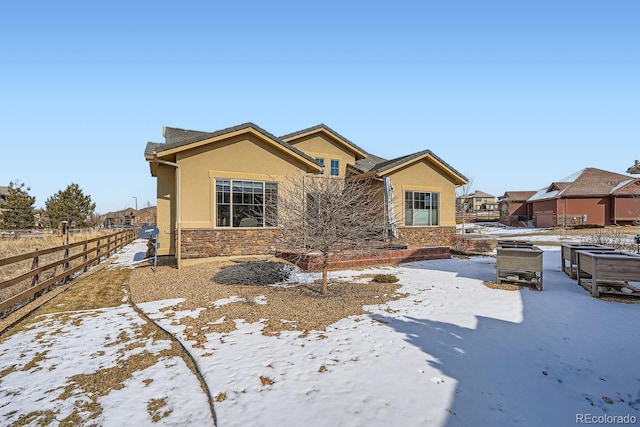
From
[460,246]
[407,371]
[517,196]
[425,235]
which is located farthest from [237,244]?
[517,196]

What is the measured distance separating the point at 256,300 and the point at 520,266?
6325mm

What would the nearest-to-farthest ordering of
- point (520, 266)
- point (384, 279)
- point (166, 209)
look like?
1. point (520, 266)
2. point (384, 279)
3. point (166, 209)

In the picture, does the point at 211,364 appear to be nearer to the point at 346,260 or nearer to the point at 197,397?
the point at 197,397

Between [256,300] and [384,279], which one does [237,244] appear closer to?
[256,300]

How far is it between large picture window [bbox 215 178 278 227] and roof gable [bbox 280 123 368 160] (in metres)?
4.63

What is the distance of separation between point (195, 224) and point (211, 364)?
767cm

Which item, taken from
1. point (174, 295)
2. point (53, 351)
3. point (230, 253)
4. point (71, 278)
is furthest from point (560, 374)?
point (71, 278)

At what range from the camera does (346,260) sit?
10.6 metres

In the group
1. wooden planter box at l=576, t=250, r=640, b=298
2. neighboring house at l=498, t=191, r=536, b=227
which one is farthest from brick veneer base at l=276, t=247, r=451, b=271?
neighboring house at l=498, t=191, r=536, b=227

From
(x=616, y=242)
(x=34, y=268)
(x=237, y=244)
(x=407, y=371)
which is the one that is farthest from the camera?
(x=616, y=242)

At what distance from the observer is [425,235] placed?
54.1 ft

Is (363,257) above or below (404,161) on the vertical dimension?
below

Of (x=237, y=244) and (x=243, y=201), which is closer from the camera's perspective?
(x=237, y=244)

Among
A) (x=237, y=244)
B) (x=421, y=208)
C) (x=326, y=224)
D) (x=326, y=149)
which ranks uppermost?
(x=326, y=149)
